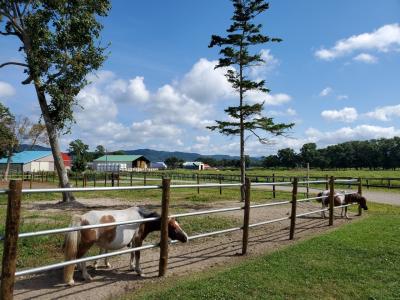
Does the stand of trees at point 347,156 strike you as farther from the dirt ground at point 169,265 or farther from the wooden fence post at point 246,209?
the wooden fence post at point 246,209

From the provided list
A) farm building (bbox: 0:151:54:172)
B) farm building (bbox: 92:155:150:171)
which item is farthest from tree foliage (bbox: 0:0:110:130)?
farm building (bbox: 92:155:150:171)

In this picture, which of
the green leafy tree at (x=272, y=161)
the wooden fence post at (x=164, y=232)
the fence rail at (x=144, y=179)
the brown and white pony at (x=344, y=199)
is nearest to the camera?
the wooden fence post at (x=164, y=232)

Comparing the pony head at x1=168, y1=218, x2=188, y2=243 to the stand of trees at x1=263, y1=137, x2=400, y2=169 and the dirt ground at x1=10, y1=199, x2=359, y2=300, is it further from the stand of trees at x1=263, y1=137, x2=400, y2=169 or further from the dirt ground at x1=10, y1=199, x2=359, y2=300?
the stand of trees at x1=263, y1=137, x2=400, y2=169

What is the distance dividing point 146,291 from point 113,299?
1.51 ft

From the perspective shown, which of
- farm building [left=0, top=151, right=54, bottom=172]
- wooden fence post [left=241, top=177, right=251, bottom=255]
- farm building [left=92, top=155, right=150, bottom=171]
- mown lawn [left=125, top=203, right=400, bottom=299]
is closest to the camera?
mown lawn [left=125, top=203, right=400, bottom=299]

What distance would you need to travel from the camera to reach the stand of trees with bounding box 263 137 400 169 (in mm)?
114312

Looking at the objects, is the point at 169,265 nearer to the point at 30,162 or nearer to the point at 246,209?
the point at 246,209

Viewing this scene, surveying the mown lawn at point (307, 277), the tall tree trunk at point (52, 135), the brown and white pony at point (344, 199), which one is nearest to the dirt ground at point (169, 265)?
the mown lawn at point (307, 277)

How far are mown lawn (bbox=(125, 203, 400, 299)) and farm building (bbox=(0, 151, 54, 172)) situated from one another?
70.9 m

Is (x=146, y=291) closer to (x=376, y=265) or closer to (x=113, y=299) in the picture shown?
(x=113, y=299)

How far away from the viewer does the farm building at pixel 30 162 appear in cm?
7162

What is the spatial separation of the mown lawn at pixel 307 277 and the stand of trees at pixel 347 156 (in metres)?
113

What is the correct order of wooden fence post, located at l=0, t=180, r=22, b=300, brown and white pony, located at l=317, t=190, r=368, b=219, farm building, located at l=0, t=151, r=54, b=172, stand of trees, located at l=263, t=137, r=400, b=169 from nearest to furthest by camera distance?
wooden fence post, located at l=0, t=180, r=22, b=300 < brown and white pony, located at l=317, t=190, r=368, b=219 < farm building, located at l=0, t=151, r=54, b=172 < stand of trees, located at l=263, t=137, r=400, b=169

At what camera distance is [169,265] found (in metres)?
6.61
